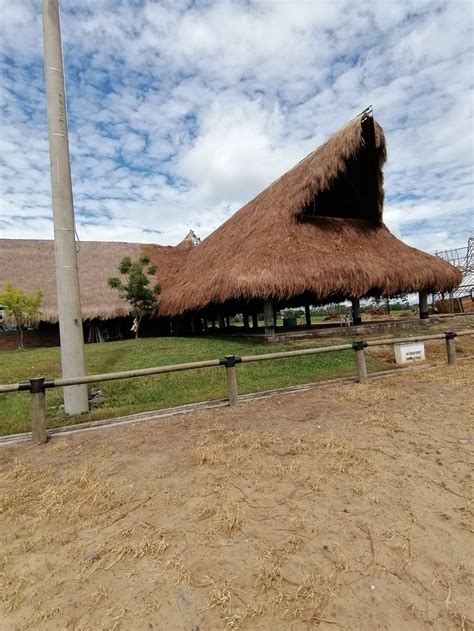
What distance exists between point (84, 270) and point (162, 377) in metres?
14.2

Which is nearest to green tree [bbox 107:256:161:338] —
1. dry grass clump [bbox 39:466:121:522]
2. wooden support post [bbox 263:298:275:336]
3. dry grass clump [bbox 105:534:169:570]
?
wooden support post [bbox 263:298:275:336]

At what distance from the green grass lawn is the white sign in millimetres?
398

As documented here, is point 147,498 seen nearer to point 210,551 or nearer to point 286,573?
point 210,551

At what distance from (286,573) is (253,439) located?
1.85 meters

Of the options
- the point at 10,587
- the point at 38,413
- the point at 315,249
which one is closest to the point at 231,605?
the point at 10,587

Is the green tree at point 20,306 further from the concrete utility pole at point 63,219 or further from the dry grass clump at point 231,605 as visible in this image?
the dry grass clump at point 231,605

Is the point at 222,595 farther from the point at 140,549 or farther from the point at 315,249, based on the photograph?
the point at 315,249

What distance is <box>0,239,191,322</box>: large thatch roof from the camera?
57.2 feet

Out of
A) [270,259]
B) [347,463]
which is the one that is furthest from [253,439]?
[270,259]

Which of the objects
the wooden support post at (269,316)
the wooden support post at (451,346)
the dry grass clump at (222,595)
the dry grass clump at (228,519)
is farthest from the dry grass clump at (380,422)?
the wooden support post at (269,316)

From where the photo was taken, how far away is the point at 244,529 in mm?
2258

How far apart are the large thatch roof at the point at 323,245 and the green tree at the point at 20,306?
5.50 metres

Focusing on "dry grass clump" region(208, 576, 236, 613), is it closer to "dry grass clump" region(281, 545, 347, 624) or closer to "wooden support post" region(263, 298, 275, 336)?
"dry grass clump" region(281, 545, 347, 624)

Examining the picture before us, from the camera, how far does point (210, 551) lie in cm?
207
